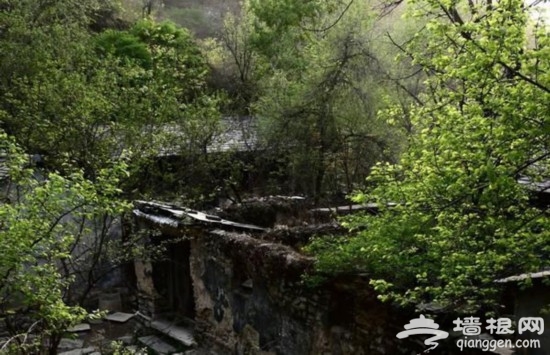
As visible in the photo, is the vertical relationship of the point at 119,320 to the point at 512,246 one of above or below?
below

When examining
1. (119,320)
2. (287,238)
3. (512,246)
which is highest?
(287,238)

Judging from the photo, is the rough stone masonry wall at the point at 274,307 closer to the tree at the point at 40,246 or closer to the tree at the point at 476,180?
Result: the tree at the point at 476,180

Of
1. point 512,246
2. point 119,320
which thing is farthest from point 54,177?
point 119,320

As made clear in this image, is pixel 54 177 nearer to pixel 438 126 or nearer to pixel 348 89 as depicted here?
pixel 438 126

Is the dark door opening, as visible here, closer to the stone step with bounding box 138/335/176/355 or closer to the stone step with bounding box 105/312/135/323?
the stone step with bounding box 138/335/176/355

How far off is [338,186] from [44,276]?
34.7 feet

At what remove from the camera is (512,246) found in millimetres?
4426

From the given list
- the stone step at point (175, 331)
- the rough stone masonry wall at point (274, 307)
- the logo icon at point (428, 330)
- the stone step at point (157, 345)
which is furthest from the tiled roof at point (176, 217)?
the logo icon at point (428, 330)

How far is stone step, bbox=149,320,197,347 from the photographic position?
34.4ft

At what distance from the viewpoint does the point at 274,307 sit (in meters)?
8.13

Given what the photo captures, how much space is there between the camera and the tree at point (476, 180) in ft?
13.3

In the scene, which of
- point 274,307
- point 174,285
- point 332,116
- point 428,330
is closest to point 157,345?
point 174,285

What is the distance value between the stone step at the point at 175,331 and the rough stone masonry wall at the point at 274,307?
0.42 meters

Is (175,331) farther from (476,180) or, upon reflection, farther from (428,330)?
(476,180)
